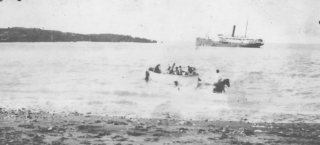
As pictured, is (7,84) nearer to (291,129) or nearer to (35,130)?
(35,130)

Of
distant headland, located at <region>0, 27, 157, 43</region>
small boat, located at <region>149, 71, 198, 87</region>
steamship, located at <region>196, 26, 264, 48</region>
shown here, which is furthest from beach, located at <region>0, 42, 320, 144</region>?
steamship, located at <region>196, 26, 264, 48</region>

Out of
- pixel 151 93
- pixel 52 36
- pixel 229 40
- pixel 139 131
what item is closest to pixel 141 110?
pixel 139 131

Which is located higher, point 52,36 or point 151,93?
point 52,36

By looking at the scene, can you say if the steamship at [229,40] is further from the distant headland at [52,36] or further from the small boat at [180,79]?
the distant headland at [52,36]

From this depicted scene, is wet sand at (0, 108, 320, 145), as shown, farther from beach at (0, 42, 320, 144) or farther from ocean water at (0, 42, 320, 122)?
ocean water at (0, 42, 320, 122)

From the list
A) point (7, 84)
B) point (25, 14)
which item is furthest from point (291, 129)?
point (7, 84)

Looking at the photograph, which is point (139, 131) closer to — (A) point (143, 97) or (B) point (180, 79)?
(A) point (143, 97)
